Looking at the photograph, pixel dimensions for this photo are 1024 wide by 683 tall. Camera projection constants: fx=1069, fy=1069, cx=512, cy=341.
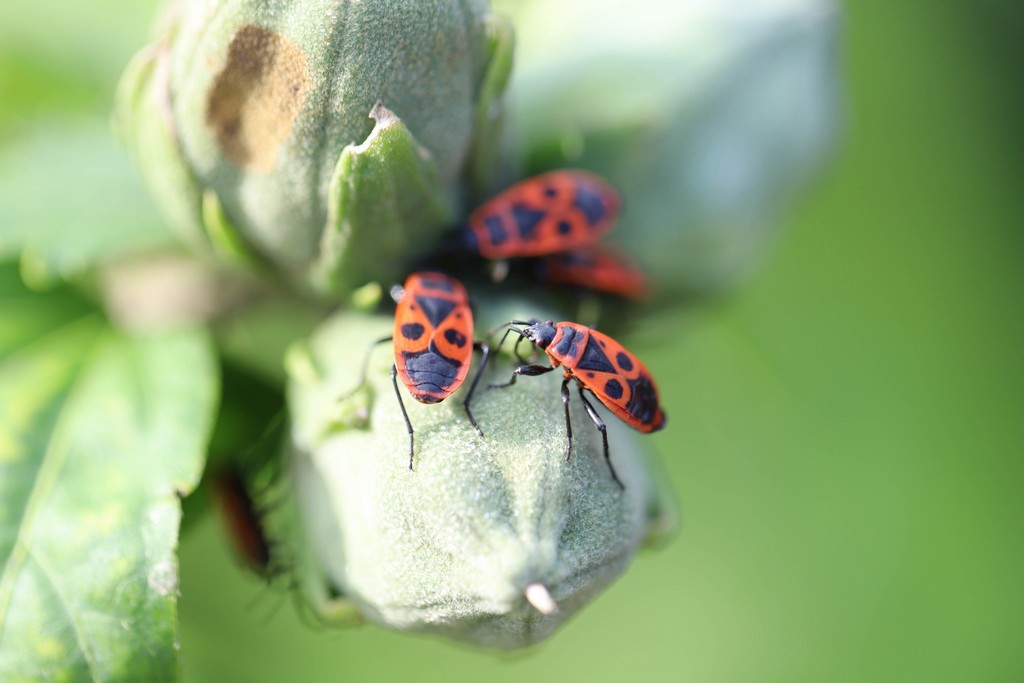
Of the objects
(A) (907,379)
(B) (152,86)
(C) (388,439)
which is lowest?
(A) (907,379)

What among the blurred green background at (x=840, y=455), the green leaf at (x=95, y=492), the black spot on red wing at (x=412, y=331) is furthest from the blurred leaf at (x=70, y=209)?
the black spot on red wing at (x=412, y=331)

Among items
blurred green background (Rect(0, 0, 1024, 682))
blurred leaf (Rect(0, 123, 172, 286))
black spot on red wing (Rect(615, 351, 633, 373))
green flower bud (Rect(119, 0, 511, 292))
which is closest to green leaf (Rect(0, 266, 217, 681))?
blurred leaf (Rect(0, 123, 172, 286))

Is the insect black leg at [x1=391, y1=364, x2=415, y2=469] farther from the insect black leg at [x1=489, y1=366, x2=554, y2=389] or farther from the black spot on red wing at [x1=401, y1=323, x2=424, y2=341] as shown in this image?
the insect black leg at [x1=489, y1=366, x2=554, y2=389]

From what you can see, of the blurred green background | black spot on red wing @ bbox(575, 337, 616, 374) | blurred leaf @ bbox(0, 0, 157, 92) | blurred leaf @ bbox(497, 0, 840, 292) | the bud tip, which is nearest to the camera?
the bud tip

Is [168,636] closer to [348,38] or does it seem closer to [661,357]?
[348,38]

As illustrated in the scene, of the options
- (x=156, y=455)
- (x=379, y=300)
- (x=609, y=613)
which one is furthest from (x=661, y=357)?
(x=156, y=455)

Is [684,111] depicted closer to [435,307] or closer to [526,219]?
[526,219]

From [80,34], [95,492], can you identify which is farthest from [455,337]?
[80,34]
